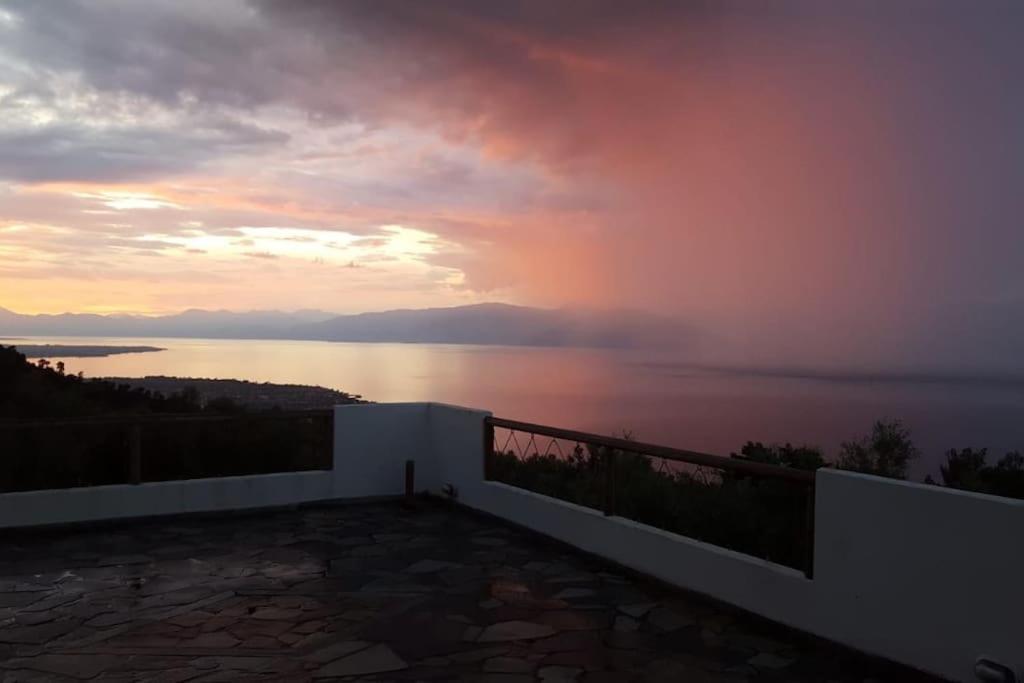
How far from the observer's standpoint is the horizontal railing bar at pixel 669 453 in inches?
169

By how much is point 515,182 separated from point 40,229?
8.83 meters

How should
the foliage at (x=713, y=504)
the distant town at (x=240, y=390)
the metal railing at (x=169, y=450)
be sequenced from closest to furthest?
the foliage at (x=713, y=504), the metal railing at (x=169, y=450), the distant town at (x=240, y=390)

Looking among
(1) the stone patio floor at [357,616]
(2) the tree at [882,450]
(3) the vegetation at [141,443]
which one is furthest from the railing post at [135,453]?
(2) the tree at [882,450]

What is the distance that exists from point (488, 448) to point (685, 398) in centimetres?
2006

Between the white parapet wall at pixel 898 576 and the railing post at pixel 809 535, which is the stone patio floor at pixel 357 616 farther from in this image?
the railing post at pixel 809 535

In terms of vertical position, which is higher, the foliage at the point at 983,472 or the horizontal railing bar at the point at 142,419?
the horizontal railing bar at the point at 142,419

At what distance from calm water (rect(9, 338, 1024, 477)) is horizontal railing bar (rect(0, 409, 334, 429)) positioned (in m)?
1.62

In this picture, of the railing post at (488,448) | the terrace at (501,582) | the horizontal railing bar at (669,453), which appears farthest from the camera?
the railing post at (488,448)

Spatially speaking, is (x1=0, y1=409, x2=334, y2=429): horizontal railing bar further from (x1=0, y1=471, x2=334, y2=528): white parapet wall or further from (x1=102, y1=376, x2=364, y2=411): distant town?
(x1=102, y1=376, x2=364, y2=411): distant town

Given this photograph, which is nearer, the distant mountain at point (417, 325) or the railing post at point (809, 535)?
the railing post at point (809, 535)

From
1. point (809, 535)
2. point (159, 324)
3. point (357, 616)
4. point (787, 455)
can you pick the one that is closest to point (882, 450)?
point (787, 455)

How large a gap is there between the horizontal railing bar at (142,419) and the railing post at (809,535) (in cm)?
498

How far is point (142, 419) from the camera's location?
267 inches

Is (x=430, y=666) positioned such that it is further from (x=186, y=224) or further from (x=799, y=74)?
(x=186, y=224)
